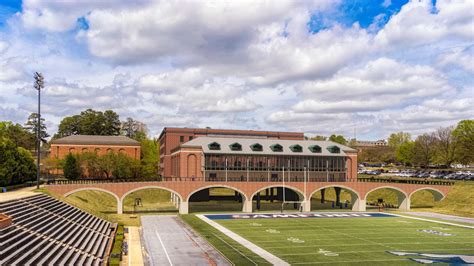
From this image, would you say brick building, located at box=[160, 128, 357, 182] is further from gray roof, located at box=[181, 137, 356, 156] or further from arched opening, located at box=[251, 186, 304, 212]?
arched opening, located at box=[251, 186, 304, 212]

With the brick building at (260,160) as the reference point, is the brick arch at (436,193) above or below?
below

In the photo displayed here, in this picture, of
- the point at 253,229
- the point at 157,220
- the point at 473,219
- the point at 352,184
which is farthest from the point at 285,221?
the point at 473,219

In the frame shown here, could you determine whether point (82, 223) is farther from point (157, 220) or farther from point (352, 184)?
point (352, 184)

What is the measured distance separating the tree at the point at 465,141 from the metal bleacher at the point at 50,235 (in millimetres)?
84052

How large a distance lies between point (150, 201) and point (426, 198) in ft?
188

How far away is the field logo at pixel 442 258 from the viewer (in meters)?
37.0

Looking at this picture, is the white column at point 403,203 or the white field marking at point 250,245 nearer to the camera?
the white field marking at point 250,245

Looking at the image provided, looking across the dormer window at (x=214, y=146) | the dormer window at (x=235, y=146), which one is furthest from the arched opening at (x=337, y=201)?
the dormer window at (x=214, y=146)

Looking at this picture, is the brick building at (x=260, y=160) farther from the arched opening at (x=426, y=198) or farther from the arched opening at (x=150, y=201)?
the arched opening at (x=426, y=198)

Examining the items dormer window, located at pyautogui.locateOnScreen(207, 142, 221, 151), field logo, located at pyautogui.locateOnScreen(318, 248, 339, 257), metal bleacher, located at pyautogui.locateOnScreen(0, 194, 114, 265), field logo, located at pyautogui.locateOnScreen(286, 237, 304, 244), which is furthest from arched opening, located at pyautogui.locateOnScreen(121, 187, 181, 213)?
field logo, located at pyautogui.locateOnScreen(318, 248, 339, 257)

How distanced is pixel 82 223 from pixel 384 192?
70.3 meters

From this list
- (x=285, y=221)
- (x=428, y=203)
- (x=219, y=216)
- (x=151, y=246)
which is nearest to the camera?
(x=151, y=246)

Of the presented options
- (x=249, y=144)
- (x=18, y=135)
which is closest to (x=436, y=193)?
(x=249, y=144)

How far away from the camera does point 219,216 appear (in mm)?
69312
